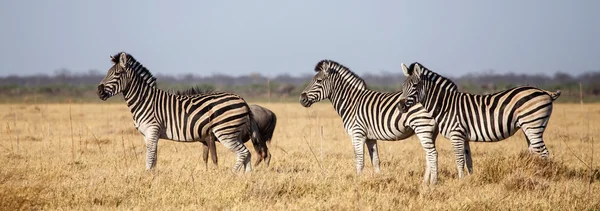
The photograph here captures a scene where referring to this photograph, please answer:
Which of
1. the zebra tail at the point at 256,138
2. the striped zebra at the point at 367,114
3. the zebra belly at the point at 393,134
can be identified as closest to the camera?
the striped zebra at the point at 367,114

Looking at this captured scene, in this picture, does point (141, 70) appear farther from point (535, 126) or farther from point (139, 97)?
point (535, 126)

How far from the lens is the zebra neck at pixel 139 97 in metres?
10.3

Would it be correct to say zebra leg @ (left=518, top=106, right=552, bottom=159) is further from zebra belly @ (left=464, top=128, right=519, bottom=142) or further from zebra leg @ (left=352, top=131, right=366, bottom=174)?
zebra leg @ (left=352, top=131, right=366, bottom=174)

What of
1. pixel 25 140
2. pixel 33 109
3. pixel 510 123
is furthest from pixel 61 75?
pixel 510 123

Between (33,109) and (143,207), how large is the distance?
76.8ft

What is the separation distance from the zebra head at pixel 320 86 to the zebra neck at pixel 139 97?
7.81ft

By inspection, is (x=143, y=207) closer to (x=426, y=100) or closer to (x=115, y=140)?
(x=426, y=100)

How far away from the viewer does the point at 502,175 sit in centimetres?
914

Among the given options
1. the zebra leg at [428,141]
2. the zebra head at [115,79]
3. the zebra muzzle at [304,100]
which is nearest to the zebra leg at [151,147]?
the zebra head at [115,79]

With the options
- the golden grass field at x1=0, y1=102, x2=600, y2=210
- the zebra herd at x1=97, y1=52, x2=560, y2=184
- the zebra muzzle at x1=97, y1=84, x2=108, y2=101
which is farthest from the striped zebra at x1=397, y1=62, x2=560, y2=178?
the zebra muzzle at x1=97, y1=84, x2=108, y2=101

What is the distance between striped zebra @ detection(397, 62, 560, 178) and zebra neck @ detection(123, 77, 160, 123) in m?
3.83

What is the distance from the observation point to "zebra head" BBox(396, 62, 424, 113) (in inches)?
367

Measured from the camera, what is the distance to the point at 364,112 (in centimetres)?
1025

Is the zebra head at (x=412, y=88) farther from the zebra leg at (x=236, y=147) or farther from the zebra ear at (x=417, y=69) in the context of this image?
the zebra leg at (x=236, y=147)
